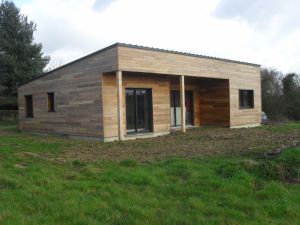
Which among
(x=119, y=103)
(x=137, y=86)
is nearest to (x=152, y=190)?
(x=119, y=103)

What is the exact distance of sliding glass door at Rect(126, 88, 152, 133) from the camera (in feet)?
45.3

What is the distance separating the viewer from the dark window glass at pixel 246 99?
18531 mm

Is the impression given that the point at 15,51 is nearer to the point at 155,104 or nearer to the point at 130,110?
the point at 130,110

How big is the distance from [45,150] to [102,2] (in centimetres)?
841

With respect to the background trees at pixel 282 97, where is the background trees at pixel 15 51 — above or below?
above

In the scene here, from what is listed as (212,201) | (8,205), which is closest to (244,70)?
(212,201)

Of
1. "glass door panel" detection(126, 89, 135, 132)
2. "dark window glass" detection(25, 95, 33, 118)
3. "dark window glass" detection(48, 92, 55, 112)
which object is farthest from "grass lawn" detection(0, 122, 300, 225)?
"dark window glass" detection(25, 95, 33, 118)

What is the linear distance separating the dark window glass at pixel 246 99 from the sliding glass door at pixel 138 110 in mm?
6433

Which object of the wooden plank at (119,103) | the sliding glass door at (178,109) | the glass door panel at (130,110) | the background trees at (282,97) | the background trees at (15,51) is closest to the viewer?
the wooden plank at (119,103)

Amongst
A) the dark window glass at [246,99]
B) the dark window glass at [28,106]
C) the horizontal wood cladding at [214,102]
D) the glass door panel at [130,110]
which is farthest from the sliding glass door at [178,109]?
the dark window glass at [28,106]

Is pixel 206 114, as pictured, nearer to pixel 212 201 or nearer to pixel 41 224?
pixel 212 201

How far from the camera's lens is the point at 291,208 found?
4.23 metres

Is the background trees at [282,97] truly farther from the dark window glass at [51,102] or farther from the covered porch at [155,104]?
the dark window glass at [51,102]

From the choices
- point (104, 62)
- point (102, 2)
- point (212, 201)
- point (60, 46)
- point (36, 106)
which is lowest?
point (212, 201)
